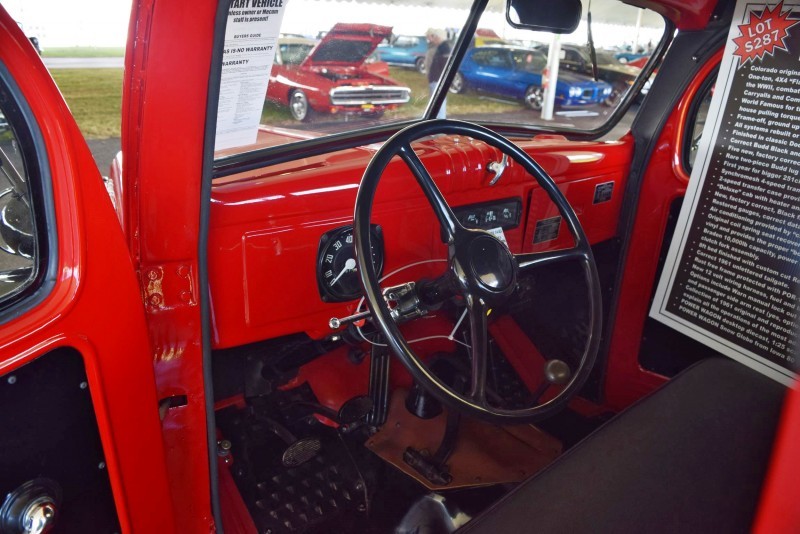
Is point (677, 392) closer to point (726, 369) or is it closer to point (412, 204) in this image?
point (726, 369)

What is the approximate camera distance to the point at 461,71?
2043 mm

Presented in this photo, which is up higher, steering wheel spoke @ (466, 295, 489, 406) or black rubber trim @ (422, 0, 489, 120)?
black rubber trim @ (422, 0, 489, 120)

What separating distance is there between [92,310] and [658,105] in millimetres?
1884

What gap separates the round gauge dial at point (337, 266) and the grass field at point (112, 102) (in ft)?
1.06

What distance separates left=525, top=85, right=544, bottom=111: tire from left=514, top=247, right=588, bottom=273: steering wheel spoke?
182 cm

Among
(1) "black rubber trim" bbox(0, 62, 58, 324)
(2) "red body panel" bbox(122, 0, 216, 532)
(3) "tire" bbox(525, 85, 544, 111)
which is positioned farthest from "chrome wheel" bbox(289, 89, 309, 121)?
(3) "tire" bbox(525, 85, 544, 111)

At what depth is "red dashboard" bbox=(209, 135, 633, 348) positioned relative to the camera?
1.38 meters

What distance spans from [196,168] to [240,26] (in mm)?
282

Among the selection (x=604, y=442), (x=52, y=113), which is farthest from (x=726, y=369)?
(x=52, y=113)

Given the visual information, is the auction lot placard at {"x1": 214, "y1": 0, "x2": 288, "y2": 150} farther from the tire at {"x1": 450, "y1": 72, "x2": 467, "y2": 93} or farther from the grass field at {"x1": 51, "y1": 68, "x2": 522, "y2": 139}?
the tire at {"x1": 450, "y1": 72, "x2": 467, "y2": 93}

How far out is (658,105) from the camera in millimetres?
2117

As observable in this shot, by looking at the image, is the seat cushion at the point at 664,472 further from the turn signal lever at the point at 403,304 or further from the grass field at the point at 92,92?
→ the grass field at the point at 92,92

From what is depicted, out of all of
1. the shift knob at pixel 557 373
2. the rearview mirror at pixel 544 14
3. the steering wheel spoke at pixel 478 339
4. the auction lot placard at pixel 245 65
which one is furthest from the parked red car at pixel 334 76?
the shift knob at pixel 557 373

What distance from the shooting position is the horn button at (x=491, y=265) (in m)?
1.25
